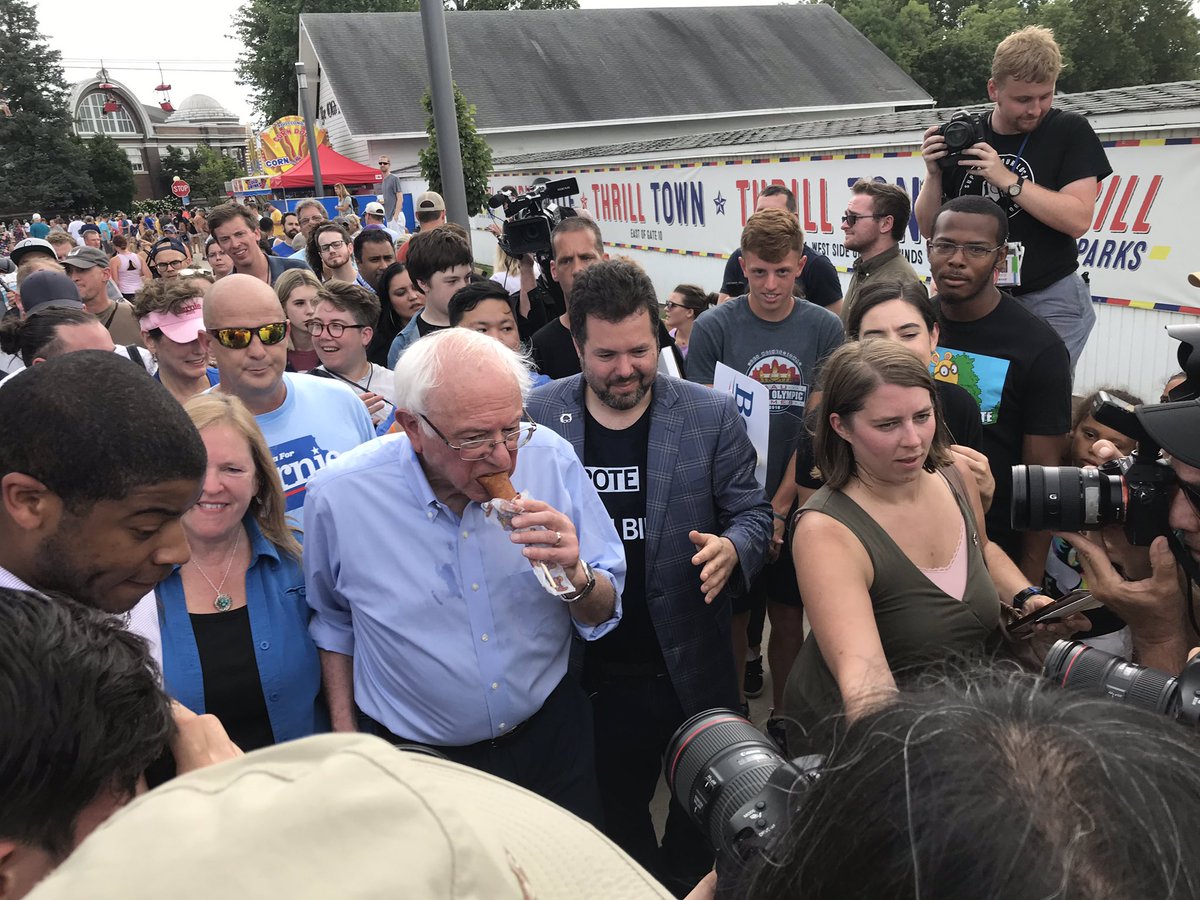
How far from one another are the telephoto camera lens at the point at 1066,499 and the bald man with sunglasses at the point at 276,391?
2141 mm

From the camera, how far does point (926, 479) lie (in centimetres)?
227

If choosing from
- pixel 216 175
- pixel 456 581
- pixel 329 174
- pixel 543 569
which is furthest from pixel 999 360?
pixel 216 175

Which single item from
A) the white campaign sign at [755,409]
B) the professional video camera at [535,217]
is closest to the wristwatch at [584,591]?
the white campaign sign at [755,409]

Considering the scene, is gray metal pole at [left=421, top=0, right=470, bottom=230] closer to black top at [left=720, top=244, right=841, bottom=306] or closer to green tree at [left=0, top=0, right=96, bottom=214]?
black top at [left=720, top=244, right=841, bottom=306]

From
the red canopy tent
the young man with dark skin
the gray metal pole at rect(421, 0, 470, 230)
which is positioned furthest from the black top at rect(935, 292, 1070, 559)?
the red canopy tent

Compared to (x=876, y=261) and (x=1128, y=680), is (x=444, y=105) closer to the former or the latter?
(x=876, y=261)

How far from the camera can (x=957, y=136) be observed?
3.71 metres

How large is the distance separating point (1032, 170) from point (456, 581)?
324 cm

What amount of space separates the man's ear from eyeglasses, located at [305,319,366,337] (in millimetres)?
2416

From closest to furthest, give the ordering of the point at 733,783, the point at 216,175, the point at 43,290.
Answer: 1. the point at 733,783
2. the point at 43,290
3. the point at 216,175

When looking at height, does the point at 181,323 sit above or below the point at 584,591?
above

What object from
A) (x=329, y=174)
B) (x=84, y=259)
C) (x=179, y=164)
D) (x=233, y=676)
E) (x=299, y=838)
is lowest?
(x=233, y=676)

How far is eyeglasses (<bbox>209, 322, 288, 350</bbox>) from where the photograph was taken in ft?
9.73

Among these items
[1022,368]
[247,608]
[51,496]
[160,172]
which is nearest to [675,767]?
[51,496]
